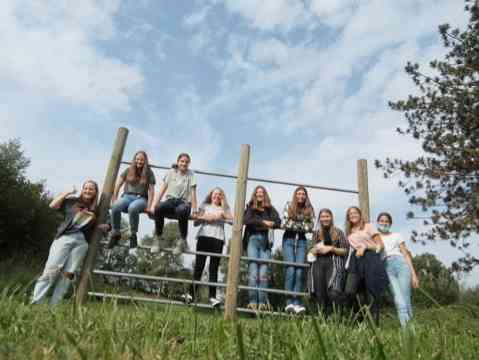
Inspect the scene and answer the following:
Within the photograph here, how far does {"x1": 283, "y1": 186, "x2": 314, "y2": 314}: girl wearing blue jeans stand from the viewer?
529 cm

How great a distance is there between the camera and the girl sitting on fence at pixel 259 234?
5367 millimetres

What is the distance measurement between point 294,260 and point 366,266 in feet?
2.88

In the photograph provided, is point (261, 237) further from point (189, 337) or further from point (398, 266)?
point (189, 337)

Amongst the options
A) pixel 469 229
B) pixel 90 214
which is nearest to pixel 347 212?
pixel 90 214

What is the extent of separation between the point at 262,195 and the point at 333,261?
130 centimetres

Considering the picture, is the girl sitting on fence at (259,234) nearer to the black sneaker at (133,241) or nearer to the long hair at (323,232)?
the long hair at (323,232)

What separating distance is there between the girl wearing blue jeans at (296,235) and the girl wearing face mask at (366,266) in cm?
57

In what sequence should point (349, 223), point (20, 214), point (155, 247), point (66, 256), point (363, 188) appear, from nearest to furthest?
1. point (66, 256)
2. point (155, 247)
3. point (349, 223)
4. point (363, 188)
5. point (20, 214)

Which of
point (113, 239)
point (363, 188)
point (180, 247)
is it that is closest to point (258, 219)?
point (180, 247)

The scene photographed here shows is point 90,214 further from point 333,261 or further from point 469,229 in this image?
point 469,229

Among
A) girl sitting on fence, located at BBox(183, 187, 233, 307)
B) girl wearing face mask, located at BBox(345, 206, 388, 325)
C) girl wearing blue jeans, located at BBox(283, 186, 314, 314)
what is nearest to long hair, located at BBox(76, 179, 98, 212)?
girl sitting on fence, located at BBox(183, 187, 233, 307)

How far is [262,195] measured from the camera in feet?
18.7

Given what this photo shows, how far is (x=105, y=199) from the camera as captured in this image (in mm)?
5402

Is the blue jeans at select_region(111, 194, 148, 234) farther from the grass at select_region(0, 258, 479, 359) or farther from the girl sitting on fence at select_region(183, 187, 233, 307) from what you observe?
the grass at select_region(0, 258, 479, 359)
